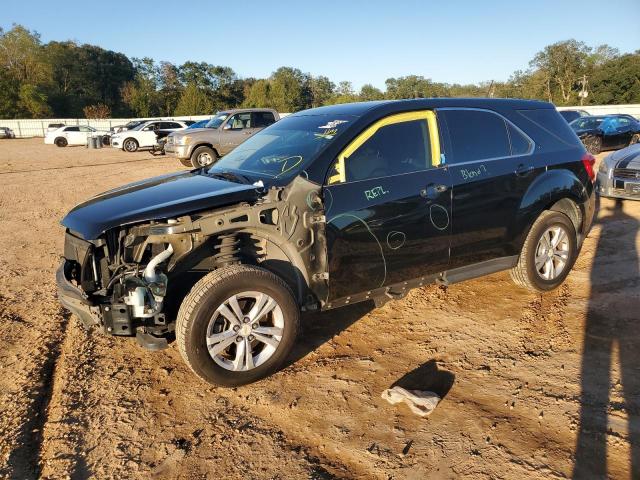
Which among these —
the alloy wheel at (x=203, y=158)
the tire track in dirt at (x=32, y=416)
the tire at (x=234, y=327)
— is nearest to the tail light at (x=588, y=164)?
the tire at (x=234, y=327)

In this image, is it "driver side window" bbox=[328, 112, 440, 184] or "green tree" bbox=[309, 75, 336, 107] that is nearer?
"driver side window" bbox=[328, 112, 440, 184]

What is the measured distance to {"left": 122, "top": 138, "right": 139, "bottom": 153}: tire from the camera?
2352cm

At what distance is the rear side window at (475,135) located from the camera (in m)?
4.03

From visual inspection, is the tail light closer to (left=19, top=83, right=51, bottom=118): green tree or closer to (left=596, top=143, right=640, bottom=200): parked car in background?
(left=596, top=143, right=640, bottom=200): parked car in background

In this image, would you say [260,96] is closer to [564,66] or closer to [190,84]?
[190,84]

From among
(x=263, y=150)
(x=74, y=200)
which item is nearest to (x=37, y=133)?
(x=74, y=200)

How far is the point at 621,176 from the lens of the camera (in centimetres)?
798

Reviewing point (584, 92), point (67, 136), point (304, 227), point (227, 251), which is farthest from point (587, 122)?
point (584, 92)

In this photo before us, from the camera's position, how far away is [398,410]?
2.96 metres

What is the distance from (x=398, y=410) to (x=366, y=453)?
17.4 inches

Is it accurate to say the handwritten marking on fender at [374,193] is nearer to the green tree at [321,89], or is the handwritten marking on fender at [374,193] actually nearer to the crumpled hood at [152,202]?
the crumpled hood at [152,202]

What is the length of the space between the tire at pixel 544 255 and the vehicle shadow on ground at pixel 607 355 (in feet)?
1.27

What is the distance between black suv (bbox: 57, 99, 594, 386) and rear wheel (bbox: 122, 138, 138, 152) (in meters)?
21.4

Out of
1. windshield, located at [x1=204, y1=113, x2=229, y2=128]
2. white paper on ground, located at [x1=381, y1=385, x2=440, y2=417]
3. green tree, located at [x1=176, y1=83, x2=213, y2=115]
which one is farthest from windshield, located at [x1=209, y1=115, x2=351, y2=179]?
green tree, located at [x1=176, y1=83, x2=213, y2=115]
